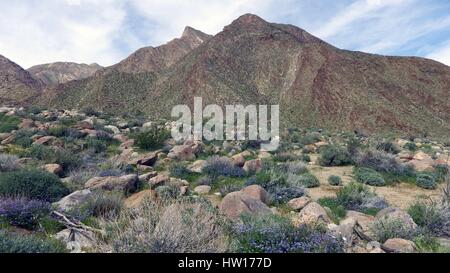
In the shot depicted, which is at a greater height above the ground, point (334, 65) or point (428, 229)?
point (334, 65)

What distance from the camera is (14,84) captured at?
61.8 metres

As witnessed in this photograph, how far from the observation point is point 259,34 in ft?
197

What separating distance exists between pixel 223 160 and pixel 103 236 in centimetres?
752

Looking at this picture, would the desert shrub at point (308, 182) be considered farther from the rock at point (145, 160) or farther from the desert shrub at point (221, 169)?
the rock at point (145, 160)

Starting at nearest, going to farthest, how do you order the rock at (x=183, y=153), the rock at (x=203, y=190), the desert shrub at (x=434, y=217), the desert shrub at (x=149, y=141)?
the desert shrub at (x=434, y=217), the rock at (x=203, y=190), the rock at (x=183, y=153), the desert shrub at (x=149, y=141)

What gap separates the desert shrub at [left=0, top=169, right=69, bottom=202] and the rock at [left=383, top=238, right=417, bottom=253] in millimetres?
5912

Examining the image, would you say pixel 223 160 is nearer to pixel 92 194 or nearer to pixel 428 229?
pixel 92 194

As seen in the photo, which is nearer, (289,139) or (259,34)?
(289,139)

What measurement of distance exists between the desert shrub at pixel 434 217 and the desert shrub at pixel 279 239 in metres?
2.55

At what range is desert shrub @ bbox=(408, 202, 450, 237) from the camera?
652 centimetres

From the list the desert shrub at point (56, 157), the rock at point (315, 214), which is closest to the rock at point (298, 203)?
the rock at point (315, 214)

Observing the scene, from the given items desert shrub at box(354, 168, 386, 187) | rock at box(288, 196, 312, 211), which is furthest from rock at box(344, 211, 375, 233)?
desert shrub at box(354, 168, 386, 187)

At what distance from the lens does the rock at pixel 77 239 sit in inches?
186
